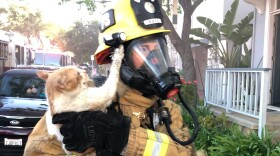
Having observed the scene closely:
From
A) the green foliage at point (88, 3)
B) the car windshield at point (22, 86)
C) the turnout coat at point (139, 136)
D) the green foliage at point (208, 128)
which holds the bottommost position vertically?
the green foliage at point (208, 128)

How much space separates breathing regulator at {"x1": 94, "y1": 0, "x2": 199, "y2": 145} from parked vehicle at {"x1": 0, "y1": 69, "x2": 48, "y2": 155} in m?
4.79

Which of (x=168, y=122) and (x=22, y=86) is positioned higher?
(x=168, y=122)

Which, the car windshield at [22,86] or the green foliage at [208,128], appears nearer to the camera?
the green foliage at [208,128]

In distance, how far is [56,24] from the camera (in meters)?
41.2

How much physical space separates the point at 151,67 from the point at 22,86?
6.34 m

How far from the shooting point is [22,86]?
7.32 meters

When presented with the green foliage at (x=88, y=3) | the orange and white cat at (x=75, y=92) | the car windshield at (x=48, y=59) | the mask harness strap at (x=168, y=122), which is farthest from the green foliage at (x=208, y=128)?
the car windshield at (x=48, y=59)

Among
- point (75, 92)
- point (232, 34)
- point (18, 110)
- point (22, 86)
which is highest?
point (232, 34)

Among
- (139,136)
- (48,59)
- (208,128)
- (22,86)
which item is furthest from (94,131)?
(48,59)

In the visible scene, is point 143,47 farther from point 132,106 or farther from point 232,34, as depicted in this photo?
point 232,34

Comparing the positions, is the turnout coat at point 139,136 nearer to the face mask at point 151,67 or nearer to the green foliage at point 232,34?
the face mask at point 151,67

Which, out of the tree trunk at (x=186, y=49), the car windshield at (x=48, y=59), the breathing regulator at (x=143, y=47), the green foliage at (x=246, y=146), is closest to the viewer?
the breathing regulator at (x=143, y=47)

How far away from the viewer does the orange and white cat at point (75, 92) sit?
1.39 m

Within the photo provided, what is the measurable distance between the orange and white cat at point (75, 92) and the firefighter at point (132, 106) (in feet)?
0.12
